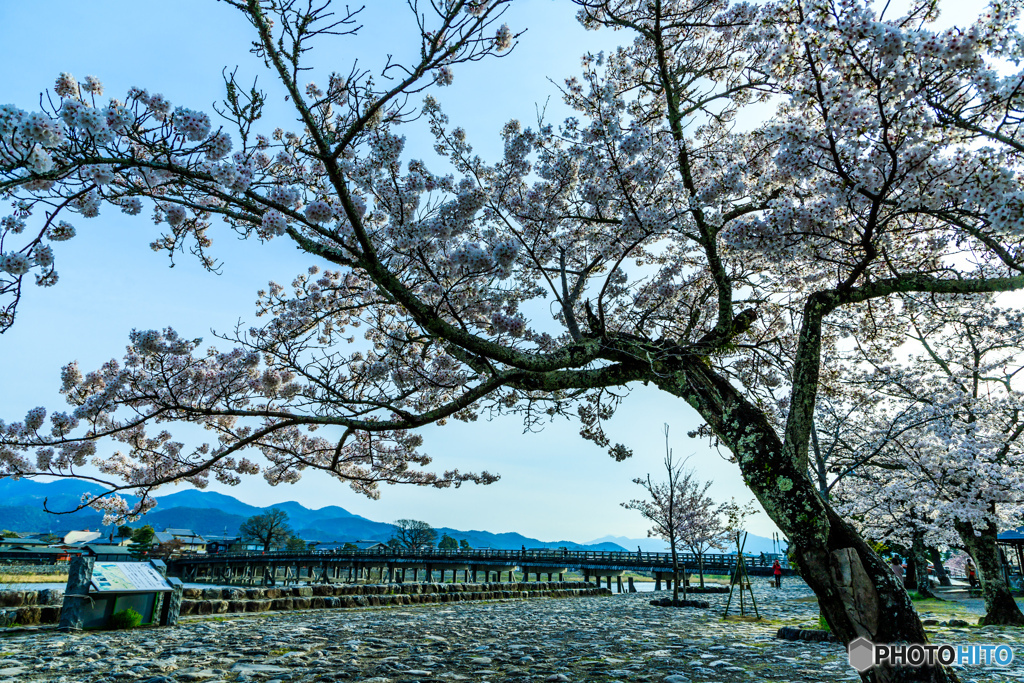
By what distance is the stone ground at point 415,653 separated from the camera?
5285mm

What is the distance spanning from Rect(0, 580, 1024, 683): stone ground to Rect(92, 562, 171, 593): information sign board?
2.16ft

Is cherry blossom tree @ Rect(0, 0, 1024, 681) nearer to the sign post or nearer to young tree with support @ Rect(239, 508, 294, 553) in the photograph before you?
the sign post

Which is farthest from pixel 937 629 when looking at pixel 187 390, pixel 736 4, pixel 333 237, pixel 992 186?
pixel 187 390

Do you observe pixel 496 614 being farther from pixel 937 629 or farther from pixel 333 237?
pixel 333 237

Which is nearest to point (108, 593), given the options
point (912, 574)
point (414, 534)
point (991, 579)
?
point (991, 579)

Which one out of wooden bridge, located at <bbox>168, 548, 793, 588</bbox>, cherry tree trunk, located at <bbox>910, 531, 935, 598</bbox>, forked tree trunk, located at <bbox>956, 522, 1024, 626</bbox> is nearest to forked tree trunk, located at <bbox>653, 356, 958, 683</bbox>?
forked tree trunk, located at <bbox>956, 522, 1024, 626</bbox>

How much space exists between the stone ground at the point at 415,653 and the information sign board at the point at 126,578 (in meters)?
0.66

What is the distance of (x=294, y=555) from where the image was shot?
67.1m

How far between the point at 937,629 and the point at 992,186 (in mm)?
10737

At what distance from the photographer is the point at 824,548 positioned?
4816 mm

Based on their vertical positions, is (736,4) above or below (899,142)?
above

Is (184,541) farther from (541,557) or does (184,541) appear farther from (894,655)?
(894,655)

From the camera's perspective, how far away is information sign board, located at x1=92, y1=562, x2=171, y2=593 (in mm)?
7969

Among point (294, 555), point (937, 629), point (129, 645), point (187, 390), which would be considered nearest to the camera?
point (129, 645)
